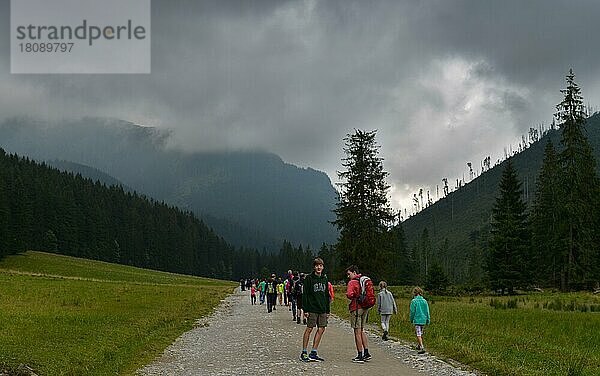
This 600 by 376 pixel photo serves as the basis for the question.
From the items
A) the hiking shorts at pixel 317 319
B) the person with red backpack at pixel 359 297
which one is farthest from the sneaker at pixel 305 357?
Answer: the person with red backpack at pixel 359 297

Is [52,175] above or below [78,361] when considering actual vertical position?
above

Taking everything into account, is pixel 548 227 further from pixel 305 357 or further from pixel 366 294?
pixel 305 357

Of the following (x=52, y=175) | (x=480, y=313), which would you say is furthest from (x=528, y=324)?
(x=52, y=175)

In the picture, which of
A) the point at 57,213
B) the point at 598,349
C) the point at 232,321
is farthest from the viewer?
the point at 57,213

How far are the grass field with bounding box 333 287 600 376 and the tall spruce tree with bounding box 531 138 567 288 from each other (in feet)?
64.8

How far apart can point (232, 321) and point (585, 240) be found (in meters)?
33.6

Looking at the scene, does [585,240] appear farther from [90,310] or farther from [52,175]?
[52,175]

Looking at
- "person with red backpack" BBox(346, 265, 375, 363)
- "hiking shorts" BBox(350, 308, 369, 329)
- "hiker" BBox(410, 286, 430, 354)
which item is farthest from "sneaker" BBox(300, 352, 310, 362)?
"hiker" BBox(410, 286, 430, 354)

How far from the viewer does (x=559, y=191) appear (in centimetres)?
4684

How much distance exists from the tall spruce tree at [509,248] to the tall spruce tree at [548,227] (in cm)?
264

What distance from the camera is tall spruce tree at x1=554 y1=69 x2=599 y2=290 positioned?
151ft

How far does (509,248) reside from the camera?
50500 millimetres

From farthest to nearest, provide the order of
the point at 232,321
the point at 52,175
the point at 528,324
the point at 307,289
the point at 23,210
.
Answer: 1. the point at 52,175
2. the point at 23,210
3. the point at 232,321
4. the point at 528,324
5. the point at 307,289

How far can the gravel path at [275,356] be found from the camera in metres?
12.2
